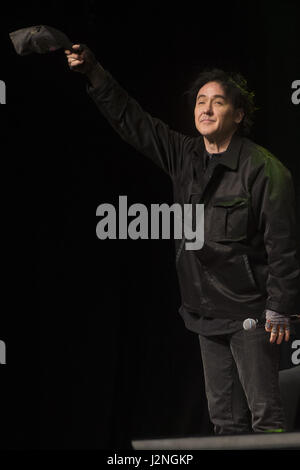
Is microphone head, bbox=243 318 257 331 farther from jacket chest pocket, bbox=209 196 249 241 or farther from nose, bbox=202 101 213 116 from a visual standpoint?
nose, bbox=202 101 213 116

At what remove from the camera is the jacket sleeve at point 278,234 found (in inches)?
91.2

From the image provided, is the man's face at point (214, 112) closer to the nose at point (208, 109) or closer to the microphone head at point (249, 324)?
the nose at point (208, 109)

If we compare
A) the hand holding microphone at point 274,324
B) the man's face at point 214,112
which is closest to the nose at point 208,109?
the man's face at point 214,112

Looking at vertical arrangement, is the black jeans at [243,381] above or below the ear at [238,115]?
below

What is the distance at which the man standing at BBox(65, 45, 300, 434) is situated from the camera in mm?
2320

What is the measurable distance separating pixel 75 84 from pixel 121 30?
0.32 m

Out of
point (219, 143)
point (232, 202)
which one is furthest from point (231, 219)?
point (219, 143)

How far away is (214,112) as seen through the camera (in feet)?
8.13

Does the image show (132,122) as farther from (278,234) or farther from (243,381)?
(243,381)

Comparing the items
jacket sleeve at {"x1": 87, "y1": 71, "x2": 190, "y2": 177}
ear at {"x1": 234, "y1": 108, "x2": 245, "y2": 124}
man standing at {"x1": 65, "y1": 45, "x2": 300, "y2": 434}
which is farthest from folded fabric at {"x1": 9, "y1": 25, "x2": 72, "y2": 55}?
ear at {"x1": 234, "y1": 108, "x2": 245, "y2": 124}

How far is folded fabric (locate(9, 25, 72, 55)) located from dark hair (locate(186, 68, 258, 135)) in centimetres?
42

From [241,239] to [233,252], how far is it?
0.04m

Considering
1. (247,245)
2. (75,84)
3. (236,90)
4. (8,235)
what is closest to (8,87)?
(75,84)

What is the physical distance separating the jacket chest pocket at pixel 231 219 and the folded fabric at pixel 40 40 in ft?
2.21
